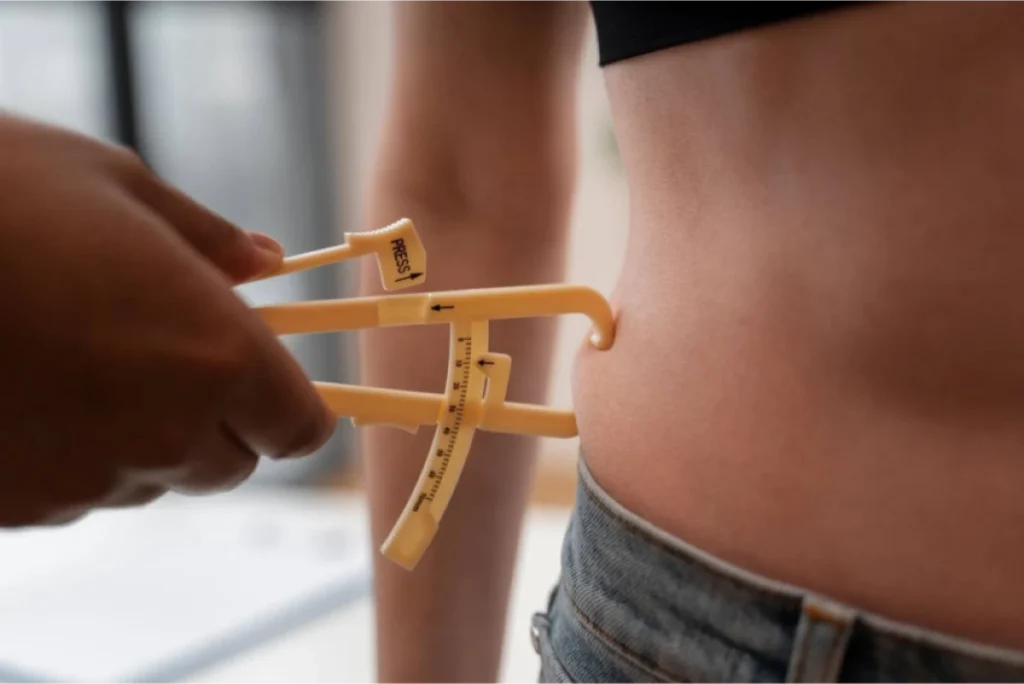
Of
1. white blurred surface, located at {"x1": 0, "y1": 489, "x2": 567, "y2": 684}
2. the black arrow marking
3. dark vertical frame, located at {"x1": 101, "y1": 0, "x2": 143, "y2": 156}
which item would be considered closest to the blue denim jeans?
the black arrow marking

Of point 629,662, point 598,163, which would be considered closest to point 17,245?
point 629,662

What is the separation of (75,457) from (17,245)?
7 centimetres

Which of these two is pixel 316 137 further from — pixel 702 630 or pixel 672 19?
pixel 702 630

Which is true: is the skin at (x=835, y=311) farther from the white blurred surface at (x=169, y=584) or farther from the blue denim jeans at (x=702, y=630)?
the white blurred surface at (x=169, y=584)

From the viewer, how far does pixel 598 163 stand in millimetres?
2732

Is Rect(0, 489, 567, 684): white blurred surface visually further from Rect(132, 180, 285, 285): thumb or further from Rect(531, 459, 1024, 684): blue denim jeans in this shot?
Rect(132, 180, 285, 285): thumb

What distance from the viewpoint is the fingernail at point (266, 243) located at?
1.17 feet

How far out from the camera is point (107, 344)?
0.91 ft

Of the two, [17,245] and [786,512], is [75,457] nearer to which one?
[17,245]

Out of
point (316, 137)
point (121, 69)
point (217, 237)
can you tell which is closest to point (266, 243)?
point (217, 237)

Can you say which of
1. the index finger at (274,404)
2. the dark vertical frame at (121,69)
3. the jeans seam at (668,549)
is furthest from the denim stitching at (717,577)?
the dark vertical frame at (121,69)

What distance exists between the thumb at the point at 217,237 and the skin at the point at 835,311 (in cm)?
17

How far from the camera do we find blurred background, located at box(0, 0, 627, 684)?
119cm

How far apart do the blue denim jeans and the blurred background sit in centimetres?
69
